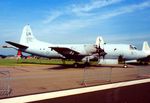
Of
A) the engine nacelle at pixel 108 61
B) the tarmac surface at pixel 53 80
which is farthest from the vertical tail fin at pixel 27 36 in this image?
the tarmac surface at pixel 53 80

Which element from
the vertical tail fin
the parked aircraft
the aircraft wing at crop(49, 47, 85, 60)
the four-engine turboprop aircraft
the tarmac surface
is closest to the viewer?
the tarmac surface

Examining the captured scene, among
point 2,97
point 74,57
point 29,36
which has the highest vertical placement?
point 29,36

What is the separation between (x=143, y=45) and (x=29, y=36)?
83.1 feet

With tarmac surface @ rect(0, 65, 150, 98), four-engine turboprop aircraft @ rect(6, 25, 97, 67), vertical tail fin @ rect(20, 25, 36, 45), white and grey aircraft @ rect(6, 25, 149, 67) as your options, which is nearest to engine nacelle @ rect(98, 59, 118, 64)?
white and grey aircraft @ rect(6, 25, 149, 67)

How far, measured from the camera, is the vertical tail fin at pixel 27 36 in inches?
1387

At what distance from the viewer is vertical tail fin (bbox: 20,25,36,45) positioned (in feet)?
116

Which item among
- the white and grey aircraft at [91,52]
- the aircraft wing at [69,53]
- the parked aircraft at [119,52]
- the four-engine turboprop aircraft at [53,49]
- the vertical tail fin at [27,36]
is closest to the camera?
the aircraft wing at [69,53]

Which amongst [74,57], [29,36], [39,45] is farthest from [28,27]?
[74,57]

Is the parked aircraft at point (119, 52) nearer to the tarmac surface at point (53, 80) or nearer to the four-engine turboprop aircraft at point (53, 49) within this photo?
the four-engine turboprop aircraft at point (53, 49)

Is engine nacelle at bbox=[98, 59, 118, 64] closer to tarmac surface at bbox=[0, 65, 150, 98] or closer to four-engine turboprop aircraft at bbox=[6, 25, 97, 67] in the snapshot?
four-engine turboprop aircraft at bbox=[6, 25, 97, 67]

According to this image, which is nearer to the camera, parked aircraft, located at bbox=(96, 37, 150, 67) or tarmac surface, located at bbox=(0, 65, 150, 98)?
tarmac surface, located at bbox=(0, 65, 150, 98)

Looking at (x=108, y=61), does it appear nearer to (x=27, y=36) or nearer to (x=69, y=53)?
(x=69, y=53)

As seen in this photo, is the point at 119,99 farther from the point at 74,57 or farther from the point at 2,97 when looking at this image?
the point at 74,57

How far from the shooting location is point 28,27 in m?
36.5
